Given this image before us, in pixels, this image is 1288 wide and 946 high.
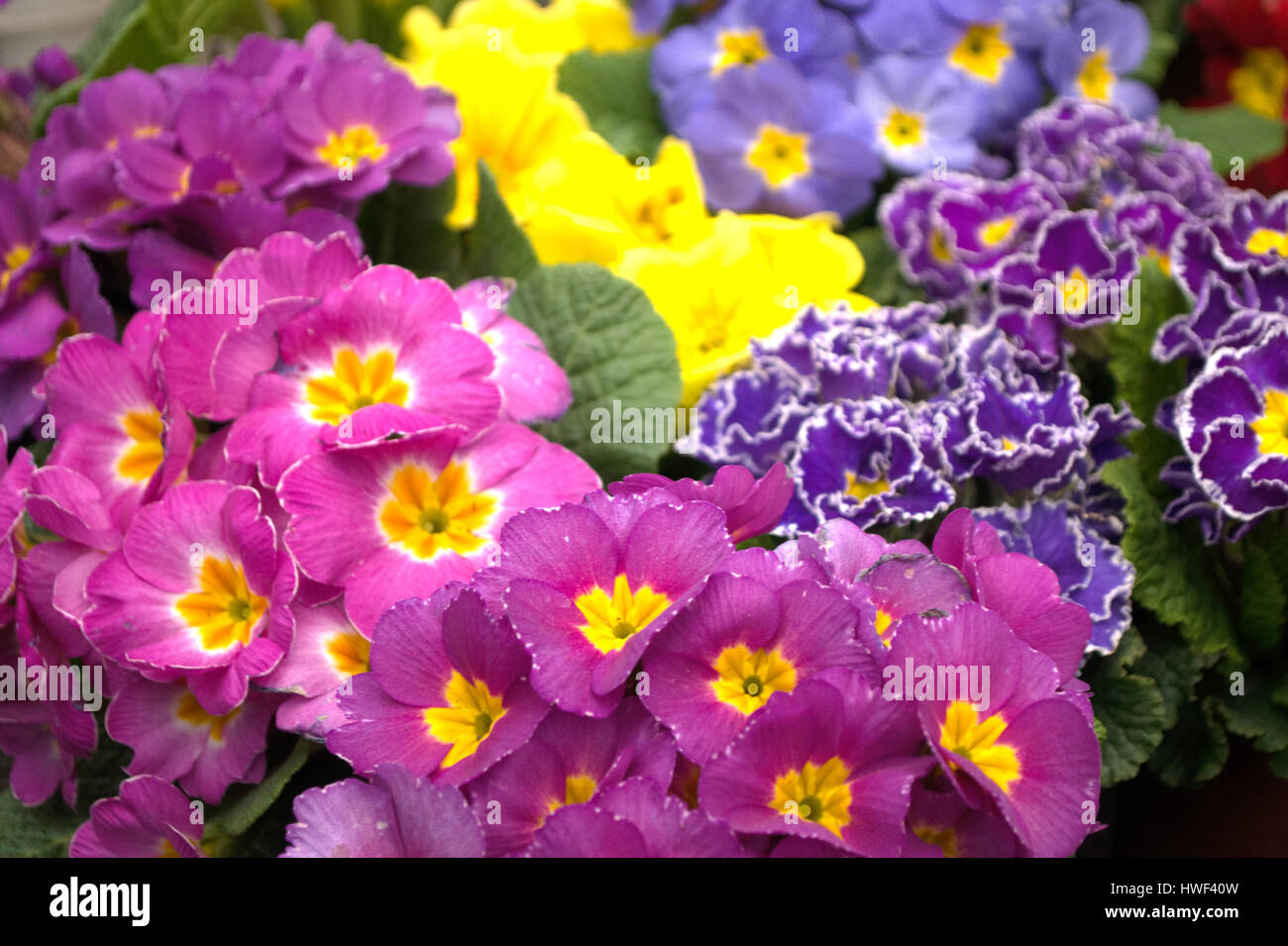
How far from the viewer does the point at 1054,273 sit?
3.74 ft

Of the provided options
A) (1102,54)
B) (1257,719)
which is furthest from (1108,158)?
(1257,719)

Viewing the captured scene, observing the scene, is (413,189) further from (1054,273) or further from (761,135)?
(1054,273)

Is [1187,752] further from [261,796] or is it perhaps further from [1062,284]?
[261,796]

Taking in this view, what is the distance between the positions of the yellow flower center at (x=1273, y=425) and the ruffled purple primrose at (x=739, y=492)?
446 millimetres

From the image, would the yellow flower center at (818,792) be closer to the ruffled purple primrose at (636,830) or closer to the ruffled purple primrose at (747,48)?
the ruffled purple primrose at (636,830)

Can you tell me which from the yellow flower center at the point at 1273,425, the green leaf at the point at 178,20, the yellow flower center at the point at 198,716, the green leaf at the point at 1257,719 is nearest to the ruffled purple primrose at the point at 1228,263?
the yellow flower center at the point at 1273,425

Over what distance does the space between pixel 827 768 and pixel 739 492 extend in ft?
0.65

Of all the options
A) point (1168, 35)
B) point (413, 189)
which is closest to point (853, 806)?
point (413, 189)

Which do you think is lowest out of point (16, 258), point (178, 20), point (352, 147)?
point (16, 258)

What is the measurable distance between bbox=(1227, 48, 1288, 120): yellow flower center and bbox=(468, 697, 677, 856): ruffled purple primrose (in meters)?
1.49

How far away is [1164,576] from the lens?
984mm

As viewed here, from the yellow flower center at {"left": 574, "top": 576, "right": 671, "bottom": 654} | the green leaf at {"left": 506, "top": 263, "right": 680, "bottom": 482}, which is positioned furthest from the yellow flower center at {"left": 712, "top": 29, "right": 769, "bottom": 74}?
the yellow flower center at {"left": 574, "top": 576, "right": 671, "bottom": 654}

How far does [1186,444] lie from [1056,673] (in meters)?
0.39

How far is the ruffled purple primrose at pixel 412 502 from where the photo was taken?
79 cm
